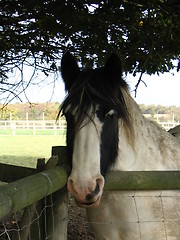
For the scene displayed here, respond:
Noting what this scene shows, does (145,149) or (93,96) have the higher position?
(93,96)

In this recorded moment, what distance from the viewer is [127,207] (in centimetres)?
236

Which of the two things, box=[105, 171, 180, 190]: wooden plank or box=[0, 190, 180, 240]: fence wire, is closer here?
box=[105, 171, 180, 190]: wooden plank

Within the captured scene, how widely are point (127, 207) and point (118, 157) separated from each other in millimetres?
397

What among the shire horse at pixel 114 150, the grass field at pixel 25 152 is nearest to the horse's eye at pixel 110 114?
the shire horse at pixel 114 150

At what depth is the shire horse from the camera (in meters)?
1.97

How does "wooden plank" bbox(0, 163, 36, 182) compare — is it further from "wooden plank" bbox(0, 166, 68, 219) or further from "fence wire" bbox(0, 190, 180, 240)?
"wooden plank" bbox(0, 166, 68, 219)

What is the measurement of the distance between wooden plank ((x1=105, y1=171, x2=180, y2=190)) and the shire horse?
10 centimetres

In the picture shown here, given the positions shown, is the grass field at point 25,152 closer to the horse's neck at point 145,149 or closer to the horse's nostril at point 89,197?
the horse's neck at point 145,149

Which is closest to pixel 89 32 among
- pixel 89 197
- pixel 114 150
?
pixel 114 150

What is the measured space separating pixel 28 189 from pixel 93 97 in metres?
0.89

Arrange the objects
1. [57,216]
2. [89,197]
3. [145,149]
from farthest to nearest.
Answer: [145,149], [57,216], [89,197]

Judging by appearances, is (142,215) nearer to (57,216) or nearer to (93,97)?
(57,216)

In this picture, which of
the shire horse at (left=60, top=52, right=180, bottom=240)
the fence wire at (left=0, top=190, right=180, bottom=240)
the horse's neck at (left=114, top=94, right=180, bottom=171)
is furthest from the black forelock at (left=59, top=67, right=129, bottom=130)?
the fence wire at (left=0, top=190, right=180, bottom=240)

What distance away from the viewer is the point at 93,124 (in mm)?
2021
